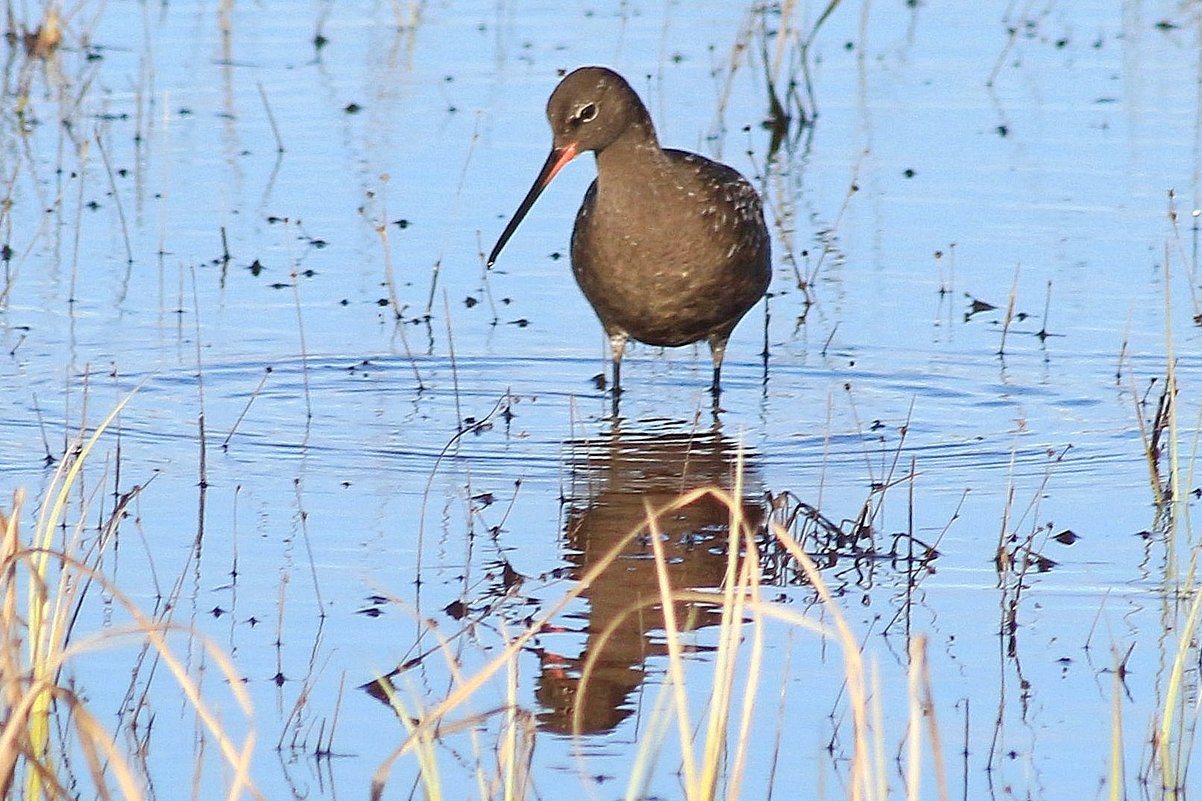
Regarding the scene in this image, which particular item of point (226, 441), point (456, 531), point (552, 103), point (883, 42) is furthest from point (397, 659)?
point (883, 42)

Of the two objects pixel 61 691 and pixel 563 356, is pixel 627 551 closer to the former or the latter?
pixel 563 356

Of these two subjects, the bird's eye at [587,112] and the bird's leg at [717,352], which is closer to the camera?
the bird's eye at [587,112]

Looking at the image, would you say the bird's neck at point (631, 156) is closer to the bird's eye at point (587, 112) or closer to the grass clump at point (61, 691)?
the bird's eye at point (587, 112)

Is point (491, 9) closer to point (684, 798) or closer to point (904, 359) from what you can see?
point (904, 359)

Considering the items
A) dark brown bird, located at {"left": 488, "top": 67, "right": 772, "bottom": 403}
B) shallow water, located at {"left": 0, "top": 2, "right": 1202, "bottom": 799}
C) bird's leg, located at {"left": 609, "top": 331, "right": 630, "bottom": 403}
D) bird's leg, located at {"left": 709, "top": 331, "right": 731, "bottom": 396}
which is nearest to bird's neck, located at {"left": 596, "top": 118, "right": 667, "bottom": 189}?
dark brown bird, located at {"left": 488, "top": 67, "right": 772, "bottom": 403}

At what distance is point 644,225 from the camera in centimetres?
784

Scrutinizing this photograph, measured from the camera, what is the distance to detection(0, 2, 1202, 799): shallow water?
5250 millimetres

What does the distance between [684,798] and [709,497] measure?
2423 millimetres

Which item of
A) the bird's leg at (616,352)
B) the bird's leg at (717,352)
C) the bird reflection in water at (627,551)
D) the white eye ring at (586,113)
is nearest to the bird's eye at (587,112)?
the white eye ring at (586,113)

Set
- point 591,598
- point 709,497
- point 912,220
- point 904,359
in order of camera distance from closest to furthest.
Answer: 1. point 591,598
2. point 709,497
3. point 904,359
4. point 912,220

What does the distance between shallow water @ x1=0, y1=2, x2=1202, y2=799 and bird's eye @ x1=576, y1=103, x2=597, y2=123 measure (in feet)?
3.36

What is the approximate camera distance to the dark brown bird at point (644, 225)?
7848 millimetres

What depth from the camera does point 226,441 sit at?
7.29 meters

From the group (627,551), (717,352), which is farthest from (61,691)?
(717,352)
